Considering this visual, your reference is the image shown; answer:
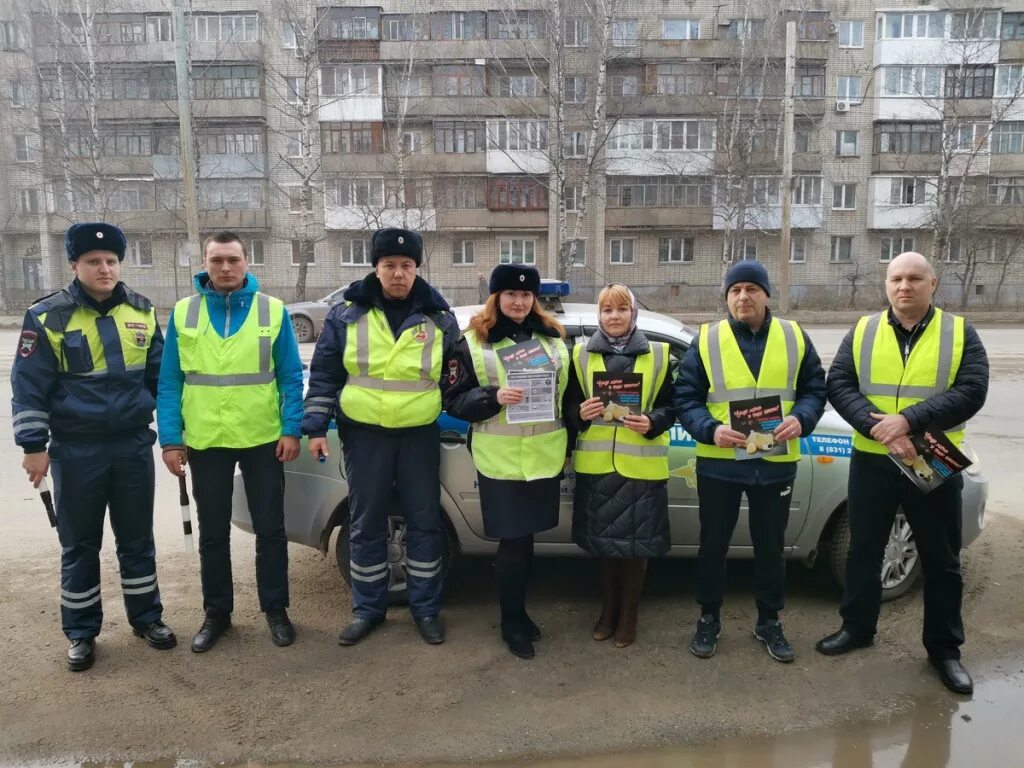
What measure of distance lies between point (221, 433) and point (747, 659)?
9.12 feet

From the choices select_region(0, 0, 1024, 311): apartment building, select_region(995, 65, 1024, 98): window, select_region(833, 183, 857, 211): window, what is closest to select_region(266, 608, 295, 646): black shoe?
select_region(0, 0, 1024, 311): apartment building

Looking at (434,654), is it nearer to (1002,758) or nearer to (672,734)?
(672,734)

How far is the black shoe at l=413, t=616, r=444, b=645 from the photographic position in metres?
3.96

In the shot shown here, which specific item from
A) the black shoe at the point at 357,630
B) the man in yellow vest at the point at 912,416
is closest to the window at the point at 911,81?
the man in yellow vest at the point at 912,416

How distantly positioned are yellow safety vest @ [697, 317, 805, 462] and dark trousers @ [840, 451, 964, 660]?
366 mm

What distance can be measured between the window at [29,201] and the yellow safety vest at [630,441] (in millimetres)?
39687

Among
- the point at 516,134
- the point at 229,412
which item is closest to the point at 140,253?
the point at 516,134

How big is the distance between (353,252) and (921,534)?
3397 cm

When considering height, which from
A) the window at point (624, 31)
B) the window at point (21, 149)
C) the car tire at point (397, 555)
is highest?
the window at point (624, 31)

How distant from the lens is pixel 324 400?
3.86 m

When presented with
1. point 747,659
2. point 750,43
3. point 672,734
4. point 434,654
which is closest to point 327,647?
point 434,654

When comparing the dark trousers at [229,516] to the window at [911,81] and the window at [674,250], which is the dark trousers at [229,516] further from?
the window at [911,81]

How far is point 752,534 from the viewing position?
12.4 ft

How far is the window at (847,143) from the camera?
35906mm
